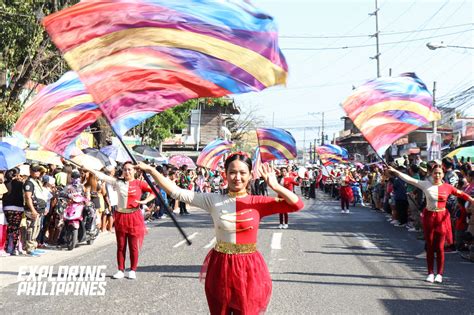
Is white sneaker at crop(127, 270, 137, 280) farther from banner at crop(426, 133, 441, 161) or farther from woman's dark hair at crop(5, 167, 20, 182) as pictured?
banner at crop(426, 133, 441, 161)

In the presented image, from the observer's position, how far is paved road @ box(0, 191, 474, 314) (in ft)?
26.1

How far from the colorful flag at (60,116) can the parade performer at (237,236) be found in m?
3.24

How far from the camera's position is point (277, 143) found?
75.7 feet

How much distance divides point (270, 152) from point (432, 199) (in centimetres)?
1383

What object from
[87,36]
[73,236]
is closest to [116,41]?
[87,36]

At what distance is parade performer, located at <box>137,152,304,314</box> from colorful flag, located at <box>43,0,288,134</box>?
101 cm

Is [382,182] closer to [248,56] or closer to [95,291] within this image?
[95,291]

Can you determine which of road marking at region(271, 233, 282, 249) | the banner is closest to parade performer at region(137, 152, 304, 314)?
road marking at region(271, 233, 282, 249)

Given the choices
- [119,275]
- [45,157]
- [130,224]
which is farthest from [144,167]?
[45,157]

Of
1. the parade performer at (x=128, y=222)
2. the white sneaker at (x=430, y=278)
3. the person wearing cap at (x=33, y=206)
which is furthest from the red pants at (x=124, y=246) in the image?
the white sneaker at (x=430, y=278)

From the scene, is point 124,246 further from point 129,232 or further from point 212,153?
point 212,153

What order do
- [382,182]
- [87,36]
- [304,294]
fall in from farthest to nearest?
[382,182]
[304,294]
[87,36]

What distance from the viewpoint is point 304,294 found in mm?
8656

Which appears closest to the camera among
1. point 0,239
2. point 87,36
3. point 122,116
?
point 87,36
